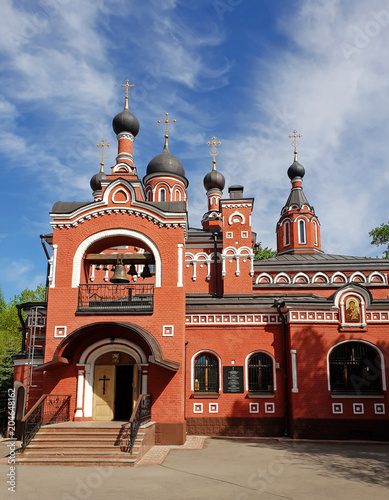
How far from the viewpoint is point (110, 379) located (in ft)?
39.8

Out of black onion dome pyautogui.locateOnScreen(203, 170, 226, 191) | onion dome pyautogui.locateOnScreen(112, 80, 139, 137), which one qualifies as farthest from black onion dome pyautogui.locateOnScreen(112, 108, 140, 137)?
black onion dome pyautogui.locateOnScreen(203, 170, 226, 191)

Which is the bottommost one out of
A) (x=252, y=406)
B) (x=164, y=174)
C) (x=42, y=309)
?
(x=252, y=406)

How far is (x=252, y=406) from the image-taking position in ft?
43.5

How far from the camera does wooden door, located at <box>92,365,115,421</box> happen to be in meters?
11.8

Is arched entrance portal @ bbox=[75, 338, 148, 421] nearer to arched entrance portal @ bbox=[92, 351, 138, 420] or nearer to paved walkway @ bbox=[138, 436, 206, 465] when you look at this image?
arched entrance portal @ bbox=[92, 351, 138, 420]

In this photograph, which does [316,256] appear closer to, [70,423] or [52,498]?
[70,423]

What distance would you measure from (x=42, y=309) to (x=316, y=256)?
523 inches

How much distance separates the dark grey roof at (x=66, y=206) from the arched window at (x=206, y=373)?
5686 millimetres

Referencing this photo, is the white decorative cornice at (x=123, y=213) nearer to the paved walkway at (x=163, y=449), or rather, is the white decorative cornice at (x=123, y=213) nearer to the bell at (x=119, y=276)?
the bell at (x=119, y=276)

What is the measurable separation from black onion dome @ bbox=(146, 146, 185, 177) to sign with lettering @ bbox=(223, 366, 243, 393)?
41.6 ft

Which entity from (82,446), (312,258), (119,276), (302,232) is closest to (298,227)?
(302,232)

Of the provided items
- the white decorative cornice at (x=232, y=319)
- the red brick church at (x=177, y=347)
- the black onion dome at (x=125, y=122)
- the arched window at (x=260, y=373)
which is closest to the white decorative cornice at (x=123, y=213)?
the red brick church at (x=177, y=347)

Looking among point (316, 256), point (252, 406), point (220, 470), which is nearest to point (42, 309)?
point (252, 406)

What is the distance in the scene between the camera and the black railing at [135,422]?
9.34 m
